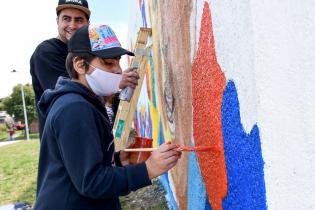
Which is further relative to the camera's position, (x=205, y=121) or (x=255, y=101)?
(x=205, y=121)

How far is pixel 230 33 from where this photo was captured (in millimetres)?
1416

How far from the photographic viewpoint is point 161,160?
1.61m

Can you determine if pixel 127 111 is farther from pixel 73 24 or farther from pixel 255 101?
pixel 255 101

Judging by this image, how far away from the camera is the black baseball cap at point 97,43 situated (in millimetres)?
1794

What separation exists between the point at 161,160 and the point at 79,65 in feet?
2.06

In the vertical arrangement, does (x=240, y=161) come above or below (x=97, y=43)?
below

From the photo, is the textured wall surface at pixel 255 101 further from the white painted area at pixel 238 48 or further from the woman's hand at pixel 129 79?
the woman's hand at pixel 129 79

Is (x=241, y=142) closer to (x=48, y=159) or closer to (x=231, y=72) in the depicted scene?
(x=231, y=72)

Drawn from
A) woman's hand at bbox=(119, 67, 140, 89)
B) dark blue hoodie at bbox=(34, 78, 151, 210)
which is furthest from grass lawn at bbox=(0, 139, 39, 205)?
dark blue hoodie at bbox=(34, 78, 151, 210)

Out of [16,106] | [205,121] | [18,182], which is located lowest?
[18,182]

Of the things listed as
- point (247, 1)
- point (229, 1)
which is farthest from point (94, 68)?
point (247, 1)

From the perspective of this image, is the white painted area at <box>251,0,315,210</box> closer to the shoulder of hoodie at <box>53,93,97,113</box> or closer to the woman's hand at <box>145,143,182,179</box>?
the woman's hand at <box>145,143,182,179</box>

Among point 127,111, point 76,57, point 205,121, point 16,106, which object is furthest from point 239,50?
point 16,106

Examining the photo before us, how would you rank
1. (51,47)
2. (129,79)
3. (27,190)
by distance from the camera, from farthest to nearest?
(27,190)
(51,47)
(129,79)
